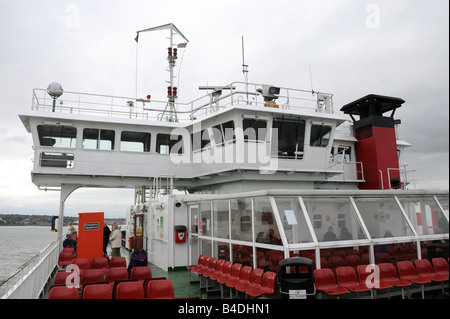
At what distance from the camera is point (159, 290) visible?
233 inches

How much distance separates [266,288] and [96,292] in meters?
2.98

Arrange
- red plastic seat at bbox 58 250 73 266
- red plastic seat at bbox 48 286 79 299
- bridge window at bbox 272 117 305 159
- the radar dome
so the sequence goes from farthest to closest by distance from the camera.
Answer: the radar dome → bridge window at bbox 272 117 305 159 → red plastic seat at bbox 58 250 73 266 → red plastic seat at bbox 48 286 79 299

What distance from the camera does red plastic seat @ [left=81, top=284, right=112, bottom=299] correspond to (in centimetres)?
548

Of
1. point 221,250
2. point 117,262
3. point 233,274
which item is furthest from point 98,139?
point 233,274

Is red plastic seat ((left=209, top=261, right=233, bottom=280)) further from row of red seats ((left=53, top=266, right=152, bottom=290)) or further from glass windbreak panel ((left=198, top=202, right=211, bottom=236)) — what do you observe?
glass windbreak panel ((left=198, top=202, right=211, bottom=236))

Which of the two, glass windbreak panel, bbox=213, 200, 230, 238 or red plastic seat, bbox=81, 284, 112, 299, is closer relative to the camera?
red plastic seat, bbox=81, 284, 112, 299

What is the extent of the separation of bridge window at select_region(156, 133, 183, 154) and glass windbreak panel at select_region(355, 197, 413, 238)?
391 inches

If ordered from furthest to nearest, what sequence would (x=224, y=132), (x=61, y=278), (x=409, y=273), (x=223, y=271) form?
(x=224, y=132), (x=223, y=271), (x=61, y=278), (x=409, y=273)

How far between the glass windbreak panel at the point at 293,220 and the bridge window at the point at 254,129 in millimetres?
6274

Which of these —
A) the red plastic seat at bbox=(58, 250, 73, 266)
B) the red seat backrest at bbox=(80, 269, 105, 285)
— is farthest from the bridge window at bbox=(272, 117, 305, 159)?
the red plastic seat at bbox=(58, 250, 73, 266)

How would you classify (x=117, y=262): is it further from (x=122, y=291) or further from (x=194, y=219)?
(x=122, y=291)

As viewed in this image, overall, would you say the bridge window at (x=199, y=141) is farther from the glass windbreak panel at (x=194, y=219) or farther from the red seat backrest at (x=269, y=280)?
the red seat backrest at (x=269, y=280)
